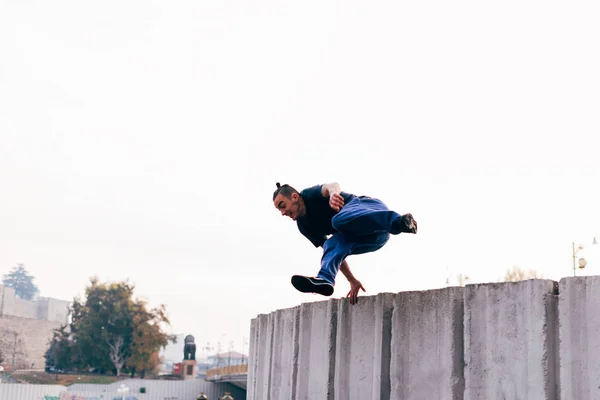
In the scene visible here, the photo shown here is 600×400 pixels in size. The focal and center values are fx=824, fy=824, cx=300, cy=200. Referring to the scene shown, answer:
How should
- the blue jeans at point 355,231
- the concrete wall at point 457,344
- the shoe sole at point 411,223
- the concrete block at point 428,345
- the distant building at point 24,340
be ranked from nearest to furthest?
1. the concrete wall at point 457,344
2. the concrete block at point 428,345
3. the shoe sole at point 411,223
4. the blue jeans at point 355,231
5. the distant building at point 24,340

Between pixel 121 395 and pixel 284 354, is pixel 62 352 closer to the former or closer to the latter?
pixel 121 395

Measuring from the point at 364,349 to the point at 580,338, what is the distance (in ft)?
6.72

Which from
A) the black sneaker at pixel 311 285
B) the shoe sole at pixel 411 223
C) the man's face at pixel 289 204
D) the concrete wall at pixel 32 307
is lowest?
the black sneaker at pixel 311 285

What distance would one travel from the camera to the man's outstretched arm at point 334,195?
6.58 m

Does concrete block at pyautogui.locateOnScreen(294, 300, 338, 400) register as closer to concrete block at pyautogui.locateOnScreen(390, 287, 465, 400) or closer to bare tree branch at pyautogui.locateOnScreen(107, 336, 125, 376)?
concrete block at pyautogui.locateOnScreen(390, 287, 465, 400)

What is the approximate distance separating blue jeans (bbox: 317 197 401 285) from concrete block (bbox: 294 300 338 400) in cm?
48

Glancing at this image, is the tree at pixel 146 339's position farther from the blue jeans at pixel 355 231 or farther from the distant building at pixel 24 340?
the blue jeans at pixel 355 231

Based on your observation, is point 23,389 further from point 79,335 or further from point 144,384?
point 79,335

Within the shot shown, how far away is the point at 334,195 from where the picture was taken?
261 inches

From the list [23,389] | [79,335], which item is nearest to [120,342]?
[79,335]

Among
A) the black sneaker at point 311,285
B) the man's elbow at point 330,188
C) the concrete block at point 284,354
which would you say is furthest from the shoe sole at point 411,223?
the concrete block at point 284,354

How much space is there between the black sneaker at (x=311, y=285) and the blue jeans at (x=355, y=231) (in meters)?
0.07

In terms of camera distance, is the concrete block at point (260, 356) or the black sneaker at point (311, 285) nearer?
the black sneaker at point (311, 285)

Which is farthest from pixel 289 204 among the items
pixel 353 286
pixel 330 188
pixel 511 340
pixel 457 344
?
pixel 511 340
